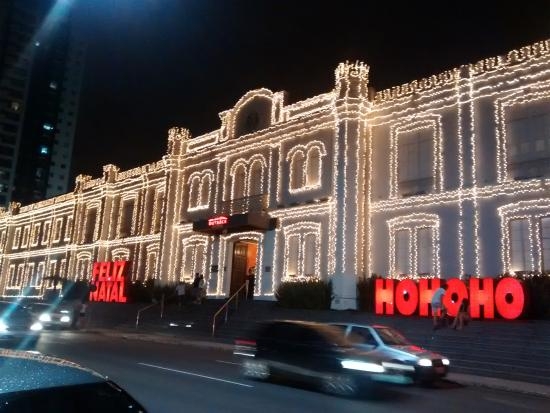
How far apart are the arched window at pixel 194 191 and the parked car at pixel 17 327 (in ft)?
62.4

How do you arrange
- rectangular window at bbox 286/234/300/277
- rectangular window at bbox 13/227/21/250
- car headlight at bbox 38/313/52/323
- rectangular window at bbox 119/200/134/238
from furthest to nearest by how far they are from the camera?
rectangular window at bbox 13/227/21/250, rectangular window at bbox 119/200/134/238, car headlight at bbox 38/313/52/323, rectangular window at bbox 286/234/300/277

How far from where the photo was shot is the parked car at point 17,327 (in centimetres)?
1409

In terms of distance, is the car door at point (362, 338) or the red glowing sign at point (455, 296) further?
the red glowing sign at point (455, 296)

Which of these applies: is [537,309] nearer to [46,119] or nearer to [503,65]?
[503,65]

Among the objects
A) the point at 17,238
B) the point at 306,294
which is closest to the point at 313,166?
the point at 306,294

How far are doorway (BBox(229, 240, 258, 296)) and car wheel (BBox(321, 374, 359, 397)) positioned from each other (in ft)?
64.9

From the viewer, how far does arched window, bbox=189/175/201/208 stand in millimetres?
35053

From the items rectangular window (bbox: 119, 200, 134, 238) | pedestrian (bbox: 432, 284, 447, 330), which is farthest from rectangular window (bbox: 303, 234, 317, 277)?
rectangular window (bbox: 119, 200, 134, 238)

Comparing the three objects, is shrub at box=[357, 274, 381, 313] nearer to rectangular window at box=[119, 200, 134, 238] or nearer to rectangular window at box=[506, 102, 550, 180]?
rectangular window at box=[506, 102, 550, 180]

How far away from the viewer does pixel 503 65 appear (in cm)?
2230

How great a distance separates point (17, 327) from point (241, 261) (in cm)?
1712

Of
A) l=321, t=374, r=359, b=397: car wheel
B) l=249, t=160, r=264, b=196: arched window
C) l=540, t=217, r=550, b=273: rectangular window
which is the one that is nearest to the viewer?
l=321, t=374, r=359, b=397: car wheel

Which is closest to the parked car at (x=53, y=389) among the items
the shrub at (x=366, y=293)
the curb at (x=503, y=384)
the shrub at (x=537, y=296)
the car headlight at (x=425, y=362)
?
the car headlight at (x=425, y=362)

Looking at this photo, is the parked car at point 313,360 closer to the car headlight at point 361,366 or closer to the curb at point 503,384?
the car headlight at point 361,366
